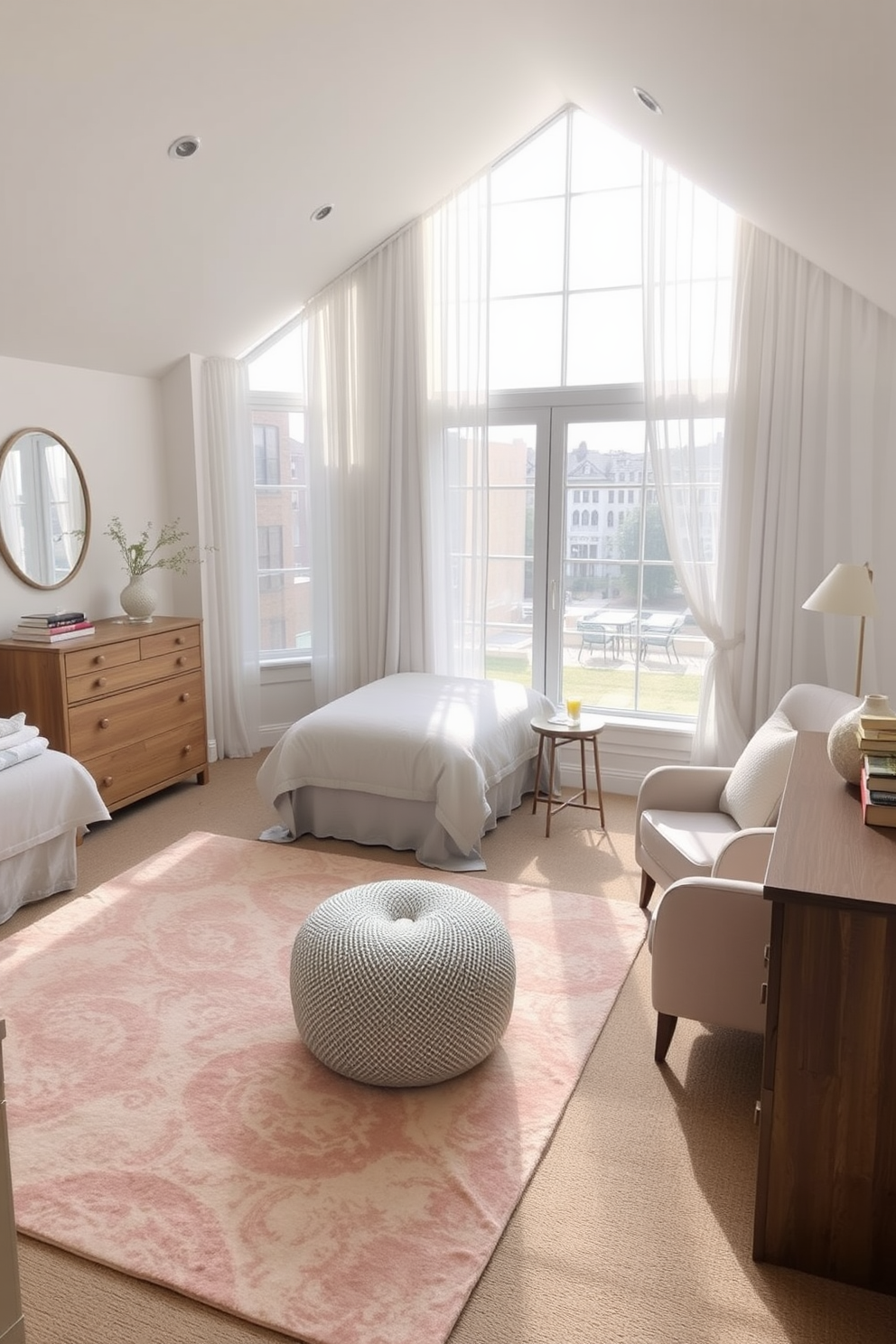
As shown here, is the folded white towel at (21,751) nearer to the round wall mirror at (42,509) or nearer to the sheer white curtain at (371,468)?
the round wall mirror at (42,509)

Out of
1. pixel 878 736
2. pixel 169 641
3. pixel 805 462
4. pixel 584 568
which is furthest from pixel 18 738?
pixel 805 462

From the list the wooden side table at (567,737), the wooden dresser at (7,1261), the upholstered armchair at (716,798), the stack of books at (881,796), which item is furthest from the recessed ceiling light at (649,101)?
the wooden dresser at (7,1261)

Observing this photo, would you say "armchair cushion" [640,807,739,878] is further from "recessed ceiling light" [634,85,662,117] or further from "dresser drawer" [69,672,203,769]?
"dresser drawer" [69,672,203,769]

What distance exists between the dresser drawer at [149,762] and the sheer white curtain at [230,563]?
44 centimetres

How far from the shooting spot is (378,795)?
4.38 m

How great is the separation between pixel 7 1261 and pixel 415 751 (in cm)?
279

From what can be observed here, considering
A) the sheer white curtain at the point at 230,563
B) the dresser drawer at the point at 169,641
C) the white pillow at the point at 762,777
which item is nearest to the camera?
the white pillow at the point at 762,777

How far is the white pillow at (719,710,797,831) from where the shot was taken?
3207 millimetres

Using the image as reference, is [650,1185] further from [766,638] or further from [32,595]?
[32,595]

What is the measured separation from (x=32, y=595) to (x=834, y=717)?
369 centimetres

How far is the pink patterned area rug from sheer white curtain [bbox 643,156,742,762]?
163 centimetres

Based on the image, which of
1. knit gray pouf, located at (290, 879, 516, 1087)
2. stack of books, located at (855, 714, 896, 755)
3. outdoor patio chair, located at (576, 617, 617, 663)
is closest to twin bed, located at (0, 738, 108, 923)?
knit gray pouf, located at (290, 879, 516, 1087)

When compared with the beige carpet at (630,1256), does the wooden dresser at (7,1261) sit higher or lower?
higher

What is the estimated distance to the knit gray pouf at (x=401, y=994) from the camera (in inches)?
101
